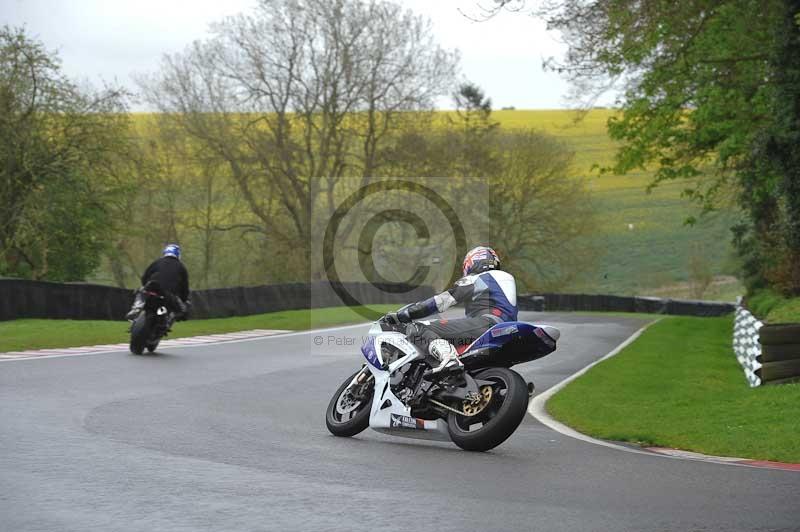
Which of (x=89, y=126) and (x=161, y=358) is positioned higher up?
(x=89, y=126)

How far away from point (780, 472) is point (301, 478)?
364cm

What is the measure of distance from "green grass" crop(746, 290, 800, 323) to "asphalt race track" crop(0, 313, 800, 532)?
11685mm

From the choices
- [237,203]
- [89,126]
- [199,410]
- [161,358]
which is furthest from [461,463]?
[237,203]

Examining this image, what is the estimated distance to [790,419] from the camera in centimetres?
1173

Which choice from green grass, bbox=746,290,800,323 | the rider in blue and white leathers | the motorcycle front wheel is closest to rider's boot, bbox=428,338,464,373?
the rider in blue and white leathers

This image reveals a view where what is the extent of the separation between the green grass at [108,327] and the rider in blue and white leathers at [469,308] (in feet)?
39.0

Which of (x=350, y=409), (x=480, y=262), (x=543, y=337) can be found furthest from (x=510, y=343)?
(x=350, y=409)

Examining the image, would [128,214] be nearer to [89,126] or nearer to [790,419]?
[89,126]

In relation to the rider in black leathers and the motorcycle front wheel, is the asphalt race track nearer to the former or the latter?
the motorcycle front wheel

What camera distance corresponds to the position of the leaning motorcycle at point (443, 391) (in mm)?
9734

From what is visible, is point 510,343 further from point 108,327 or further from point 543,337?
point 108,327

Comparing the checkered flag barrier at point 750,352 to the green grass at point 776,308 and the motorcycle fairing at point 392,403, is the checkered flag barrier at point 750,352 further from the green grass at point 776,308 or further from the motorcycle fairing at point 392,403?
the motorcycle fairing at point 392,403

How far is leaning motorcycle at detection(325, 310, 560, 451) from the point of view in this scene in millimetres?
9734

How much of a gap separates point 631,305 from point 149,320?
187 feet
